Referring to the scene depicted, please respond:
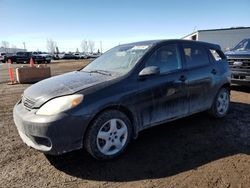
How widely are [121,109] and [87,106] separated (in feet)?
2.00

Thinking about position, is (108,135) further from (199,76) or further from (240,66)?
(240,66)

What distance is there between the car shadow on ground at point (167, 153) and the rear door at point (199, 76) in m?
0.51

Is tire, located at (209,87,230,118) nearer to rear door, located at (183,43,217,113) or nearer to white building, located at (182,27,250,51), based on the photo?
rear door, located at (183,43,217,113)

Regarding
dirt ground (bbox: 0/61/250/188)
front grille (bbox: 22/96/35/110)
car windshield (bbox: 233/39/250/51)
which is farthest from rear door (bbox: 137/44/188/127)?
car windshield (bbox: 233/39/250/51)

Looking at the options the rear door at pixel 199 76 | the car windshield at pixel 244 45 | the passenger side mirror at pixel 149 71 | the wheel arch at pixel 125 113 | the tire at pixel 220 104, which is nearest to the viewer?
the wheel arch at pixel 125 113

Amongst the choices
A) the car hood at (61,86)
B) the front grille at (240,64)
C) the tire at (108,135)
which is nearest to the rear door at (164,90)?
the tire at (108,135)

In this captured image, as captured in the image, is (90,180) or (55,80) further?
(55,80)

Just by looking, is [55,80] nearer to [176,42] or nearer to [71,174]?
[71,174]

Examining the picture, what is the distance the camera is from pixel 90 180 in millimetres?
3467

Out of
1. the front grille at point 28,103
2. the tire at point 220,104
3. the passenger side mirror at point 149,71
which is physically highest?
the passenger side mirror at point 149,71

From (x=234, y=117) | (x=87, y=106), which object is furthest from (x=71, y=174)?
(x=234, y=117)

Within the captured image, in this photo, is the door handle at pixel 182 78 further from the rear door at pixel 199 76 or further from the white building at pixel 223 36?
the white building at pixel 223 36

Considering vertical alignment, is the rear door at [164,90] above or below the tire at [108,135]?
above

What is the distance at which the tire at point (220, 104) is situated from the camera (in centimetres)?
579
